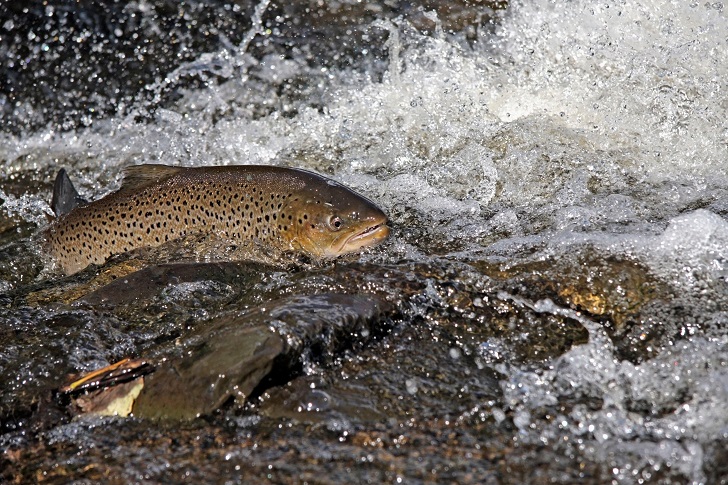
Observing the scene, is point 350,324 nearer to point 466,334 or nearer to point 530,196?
point 466,334

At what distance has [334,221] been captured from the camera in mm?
4398

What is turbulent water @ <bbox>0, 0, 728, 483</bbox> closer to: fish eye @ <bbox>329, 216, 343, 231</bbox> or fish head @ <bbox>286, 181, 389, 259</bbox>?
fish head @ <bbox>286, 181, 389, 259</bbox>

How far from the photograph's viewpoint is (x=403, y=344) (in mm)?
3406

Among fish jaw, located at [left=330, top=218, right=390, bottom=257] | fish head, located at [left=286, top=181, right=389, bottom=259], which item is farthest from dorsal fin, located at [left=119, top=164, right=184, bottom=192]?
fish jaw, located at [left=330, top=218, right=390, bottom=257]

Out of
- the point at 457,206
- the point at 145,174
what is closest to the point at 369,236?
the point at 457,206

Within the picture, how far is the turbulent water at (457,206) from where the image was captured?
285cm

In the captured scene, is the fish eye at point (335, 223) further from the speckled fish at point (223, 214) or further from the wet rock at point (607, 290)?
the wet rock at point (607, 290)

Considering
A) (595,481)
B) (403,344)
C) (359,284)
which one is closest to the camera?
(595,481)

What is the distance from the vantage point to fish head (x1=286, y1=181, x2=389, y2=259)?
4.38 m

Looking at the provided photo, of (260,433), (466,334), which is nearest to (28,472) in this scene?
(260,433)

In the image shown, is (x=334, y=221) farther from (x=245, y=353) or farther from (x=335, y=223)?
(x=245, y=353)

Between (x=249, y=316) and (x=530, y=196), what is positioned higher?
(x=249, y=316)

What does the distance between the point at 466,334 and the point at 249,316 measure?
37.4 inches

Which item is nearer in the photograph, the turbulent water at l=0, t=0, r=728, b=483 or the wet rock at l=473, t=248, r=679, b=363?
the turbulent water at l=0, t=0, r=728, b=483
